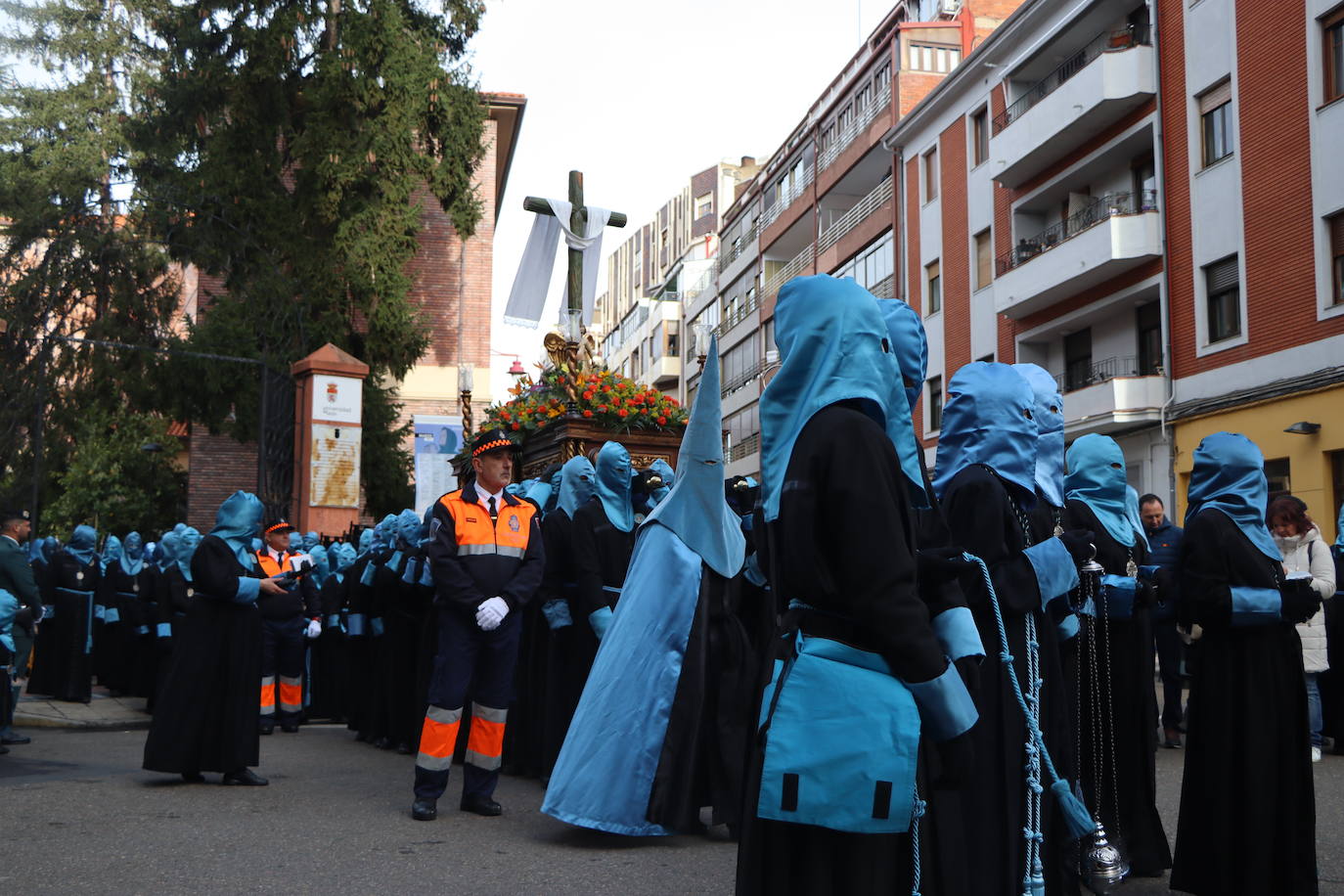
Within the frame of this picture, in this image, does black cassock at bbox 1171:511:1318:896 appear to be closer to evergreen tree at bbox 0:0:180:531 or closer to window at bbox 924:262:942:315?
evergreen tree at bbox 0:0:180:531

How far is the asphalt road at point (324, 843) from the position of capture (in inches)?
242

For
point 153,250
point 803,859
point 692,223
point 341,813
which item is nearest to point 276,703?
point 341,813

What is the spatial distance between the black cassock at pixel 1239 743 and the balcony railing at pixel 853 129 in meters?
35.6

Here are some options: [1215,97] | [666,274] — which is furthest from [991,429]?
[666,274]

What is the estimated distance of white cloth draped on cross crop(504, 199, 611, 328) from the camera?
52.9 feet

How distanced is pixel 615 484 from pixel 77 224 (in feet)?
84.0

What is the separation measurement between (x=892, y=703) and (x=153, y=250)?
32117mm

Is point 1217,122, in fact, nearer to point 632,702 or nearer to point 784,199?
point 632,702

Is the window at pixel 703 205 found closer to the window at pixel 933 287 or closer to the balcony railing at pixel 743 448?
the balcony railing at pixel 743 448

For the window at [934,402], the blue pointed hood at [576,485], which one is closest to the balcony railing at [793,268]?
the window at [934,402]

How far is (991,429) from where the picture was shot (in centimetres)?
459

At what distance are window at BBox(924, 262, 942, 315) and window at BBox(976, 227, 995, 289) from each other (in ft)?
6.89

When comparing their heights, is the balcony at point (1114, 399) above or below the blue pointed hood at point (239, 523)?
above

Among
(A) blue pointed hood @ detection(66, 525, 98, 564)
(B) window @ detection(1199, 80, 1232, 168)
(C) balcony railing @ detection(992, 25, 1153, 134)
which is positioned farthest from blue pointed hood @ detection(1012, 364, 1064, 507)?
(C) balcony railing @ detection(992, 25, 1153, 134)
